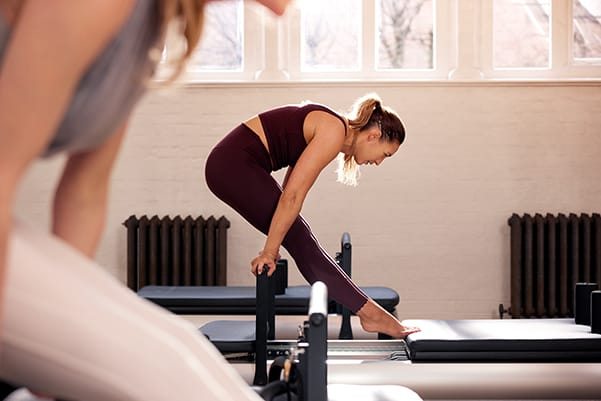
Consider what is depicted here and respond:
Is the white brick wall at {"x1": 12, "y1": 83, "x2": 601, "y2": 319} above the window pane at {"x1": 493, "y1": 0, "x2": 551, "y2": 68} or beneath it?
beneath

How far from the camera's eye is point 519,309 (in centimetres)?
586

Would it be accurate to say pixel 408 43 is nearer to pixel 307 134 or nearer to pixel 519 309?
pixel 519 309

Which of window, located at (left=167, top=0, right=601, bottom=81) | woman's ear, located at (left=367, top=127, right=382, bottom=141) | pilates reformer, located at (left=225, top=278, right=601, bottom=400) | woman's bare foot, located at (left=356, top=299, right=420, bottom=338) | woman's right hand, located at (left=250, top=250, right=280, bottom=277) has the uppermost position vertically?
window, located at (left=167, top=0, right=601, bottom=81)

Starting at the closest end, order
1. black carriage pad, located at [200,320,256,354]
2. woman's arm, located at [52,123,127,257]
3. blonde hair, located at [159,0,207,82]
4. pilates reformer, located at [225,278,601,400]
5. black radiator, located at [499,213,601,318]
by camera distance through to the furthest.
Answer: blonde hair, located at [159,0,207,82], woman's arm, located at [52,123,127,257], pilates reformer, located at [225,278,601,400], black carriage pad, located at [200,320,256,354], black radiator, located at [499,213,601,318]

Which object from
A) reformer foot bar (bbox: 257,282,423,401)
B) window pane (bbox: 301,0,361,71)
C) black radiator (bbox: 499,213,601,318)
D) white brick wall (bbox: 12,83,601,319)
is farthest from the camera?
window pane (bbox: 301,0,361,71)

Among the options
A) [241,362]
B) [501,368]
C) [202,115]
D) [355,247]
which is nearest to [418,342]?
[501,368]

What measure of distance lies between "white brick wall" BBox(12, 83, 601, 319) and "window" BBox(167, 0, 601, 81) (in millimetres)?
178

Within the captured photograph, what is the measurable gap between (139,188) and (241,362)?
2970mm

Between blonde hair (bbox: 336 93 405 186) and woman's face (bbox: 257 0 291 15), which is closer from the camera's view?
woman's face (bbox: 257 0 291 15)

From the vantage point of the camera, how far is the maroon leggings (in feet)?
10.7

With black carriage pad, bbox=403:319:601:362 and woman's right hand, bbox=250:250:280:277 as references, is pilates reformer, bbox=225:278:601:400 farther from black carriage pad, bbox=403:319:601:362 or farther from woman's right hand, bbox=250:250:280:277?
woman's right hand, bbox=250:250:280:277

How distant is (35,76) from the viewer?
0.81 m

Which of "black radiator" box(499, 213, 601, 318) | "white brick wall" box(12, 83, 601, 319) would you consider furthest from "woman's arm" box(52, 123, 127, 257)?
"black radiator" box(499, 213, 601, 318)

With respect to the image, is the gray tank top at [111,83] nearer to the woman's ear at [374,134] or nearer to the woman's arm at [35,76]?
the woman's arm at [35,76]
